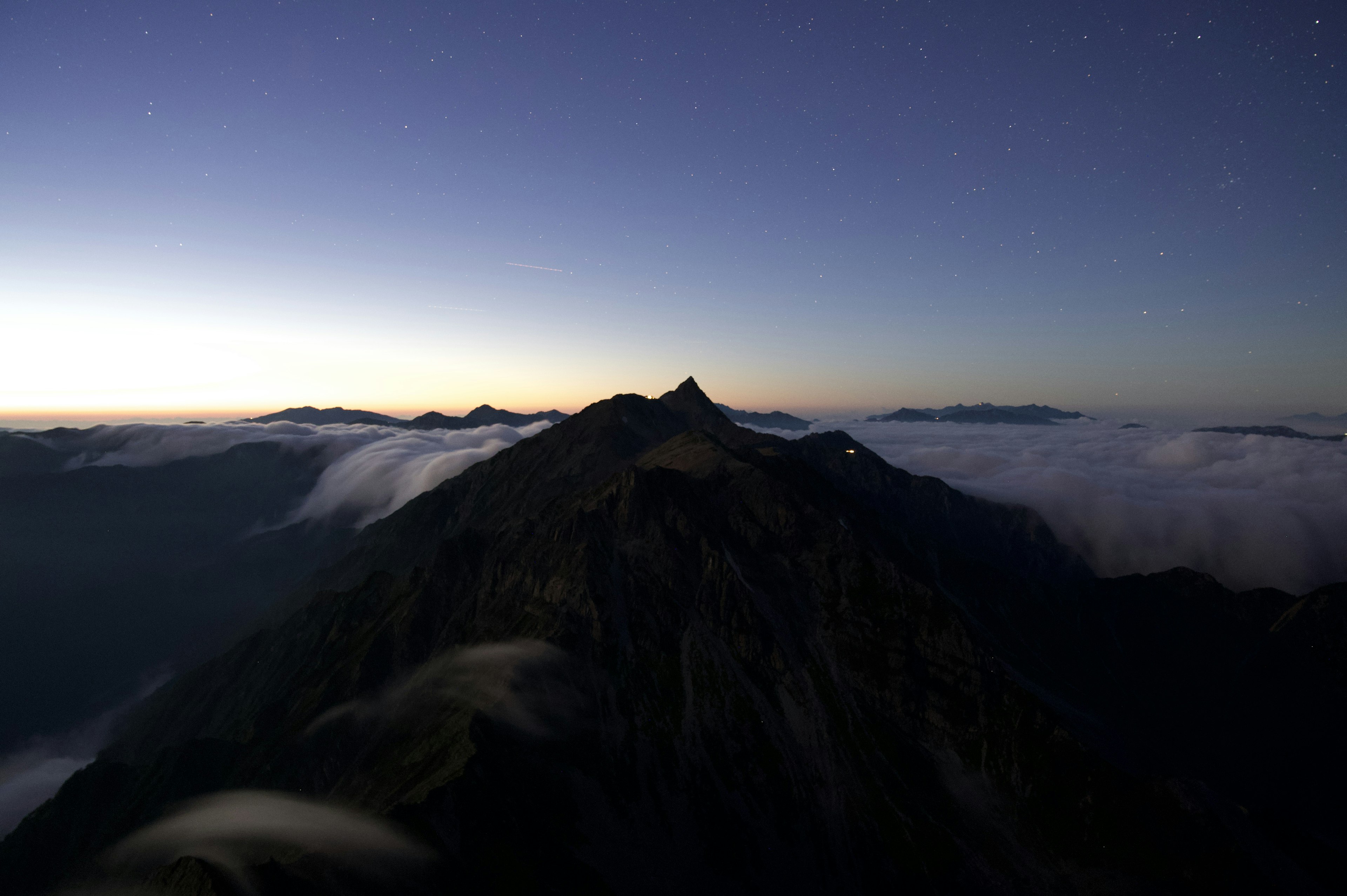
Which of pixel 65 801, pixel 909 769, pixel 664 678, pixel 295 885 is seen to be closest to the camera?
pixel 295 885

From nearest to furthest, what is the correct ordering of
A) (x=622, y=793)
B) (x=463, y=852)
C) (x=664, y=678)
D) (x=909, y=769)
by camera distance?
(x=463, y=852) < (x=622, y=793) < (x=909, y=769) < (x=664, y=678)

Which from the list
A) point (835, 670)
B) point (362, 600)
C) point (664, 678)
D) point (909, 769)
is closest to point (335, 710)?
point (362, 600)

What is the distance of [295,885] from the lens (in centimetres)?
6450

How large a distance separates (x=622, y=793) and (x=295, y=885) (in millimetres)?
56674

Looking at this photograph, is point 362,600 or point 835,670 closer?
point 835,670

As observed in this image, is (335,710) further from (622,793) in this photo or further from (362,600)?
(622,793)

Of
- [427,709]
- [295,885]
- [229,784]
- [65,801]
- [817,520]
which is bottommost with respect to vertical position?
[65,801]

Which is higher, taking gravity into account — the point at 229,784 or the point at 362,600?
the point at 362,600

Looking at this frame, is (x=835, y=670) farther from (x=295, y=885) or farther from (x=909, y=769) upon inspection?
(x=295, y=885)

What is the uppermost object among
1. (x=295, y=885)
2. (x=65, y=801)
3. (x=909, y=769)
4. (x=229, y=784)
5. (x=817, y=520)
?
(x=817, y=520)

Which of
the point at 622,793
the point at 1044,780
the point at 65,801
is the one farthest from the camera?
the point at 65,801

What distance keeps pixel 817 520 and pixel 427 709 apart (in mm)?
122305

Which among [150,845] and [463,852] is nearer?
[463,852]

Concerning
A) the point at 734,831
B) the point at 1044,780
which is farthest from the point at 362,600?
the point at 1044,780
